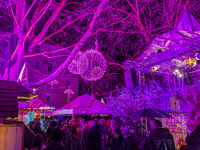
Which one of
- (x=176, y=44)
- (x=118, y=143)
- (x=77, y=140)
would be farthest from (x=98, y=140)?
(x=176, y=44)

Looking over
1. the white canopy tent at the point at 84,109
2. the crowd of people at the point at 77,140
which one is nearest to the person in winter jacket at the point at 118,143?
the crowd of people at the point at 77,140

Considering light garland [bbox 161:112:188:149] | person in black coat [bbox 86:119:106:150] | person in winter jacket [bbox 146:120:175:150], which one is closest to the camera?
person in winter jacket [bbox 146:120:175:150]

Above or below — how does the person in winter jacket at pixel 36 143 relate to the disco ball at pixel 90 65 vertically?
below

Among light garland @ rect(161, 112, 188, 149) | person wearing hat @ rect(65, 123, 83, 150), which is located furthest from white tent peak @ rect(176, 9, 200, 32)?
person wearing hat @ rect(65, 123, 83, 150)

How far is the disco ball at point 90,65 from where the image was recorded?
398 inches

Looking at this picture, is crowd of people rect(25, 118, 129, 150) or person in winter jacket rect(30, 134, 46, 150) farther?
person in winter jacket rect(30, 134, 46, 150)

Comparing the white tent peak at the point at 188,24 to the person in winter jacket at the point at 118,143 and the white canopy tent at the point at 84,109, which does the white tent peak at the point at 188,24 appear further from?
the white canopy tent at the point at 84,109

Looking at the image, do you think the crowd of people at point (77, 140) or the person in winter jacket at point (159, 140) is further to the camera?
the person in winter jacket at point (159, 140)

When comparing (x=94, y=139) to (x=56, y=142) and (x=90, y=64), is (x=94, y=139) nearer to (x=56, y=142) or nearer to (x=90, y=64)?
(x=56, y=142)

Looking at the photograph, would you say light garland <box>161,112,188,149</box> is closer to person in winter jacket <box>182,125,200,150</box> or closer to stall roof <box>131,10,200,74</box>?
stall roof <box>131,10,200,74</box>

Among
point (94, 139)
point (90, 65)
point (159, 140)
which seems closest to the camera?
point (159, 140)

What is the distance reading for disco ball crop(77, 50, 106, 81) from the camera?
33.2ft

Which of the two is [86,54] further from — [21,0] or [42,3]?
[21,0]

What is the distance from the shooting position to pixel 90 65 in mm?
11023
